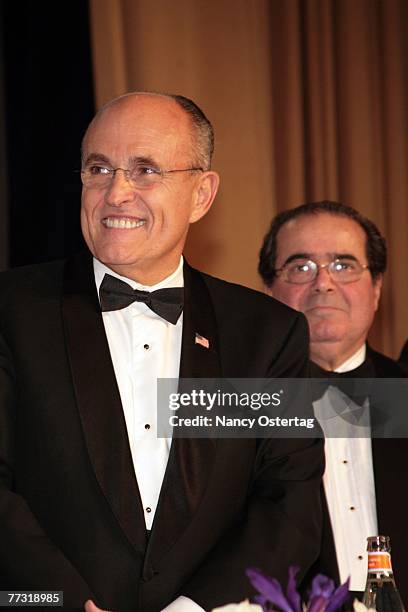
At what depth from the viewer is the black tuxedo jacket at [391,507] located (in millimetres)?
2477

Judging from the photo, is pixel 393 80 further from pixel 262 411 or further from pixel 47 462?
pixel 47 462

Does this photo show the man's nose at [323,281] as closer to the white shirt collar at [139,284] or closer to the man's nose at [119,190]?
the white shirt collar at [139,284]

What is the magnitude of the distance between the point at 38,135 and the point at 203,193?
1225 millimetres

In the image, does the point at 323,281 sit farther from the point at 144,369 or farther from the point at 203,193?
the point at 144,369

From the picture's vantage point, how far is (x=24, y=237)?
11.9 feet

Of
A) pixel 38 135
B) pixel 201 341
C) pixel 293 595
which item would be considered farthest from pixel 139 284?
pixel 38 135

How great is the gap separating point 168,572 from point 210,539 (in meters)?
0.11

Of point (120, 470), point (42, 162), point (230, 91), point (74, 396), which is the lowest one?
point (120, 470)

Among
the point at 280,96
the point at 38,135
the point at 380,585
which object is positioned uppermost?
the point at 280,96

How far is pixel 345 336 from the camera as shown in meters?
2.97

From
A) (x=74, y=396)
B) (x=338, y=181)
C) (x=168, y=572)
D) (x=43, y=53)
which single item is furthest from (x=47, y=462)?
(x=338, y=181)

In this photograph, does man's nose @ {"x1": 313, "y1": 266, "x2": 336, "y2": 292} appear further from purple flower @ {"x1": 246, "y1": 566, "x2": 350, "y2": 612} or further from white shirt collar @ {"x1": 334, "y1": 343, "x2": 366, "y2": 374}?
purple flower @ {"x1": 246, "y1": 566, "x2": 350, "y2": 612}

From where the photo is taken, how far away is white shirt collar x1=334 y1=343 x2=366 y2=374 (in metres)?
3.00

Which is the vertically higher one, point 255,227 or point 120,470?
point 255,227
